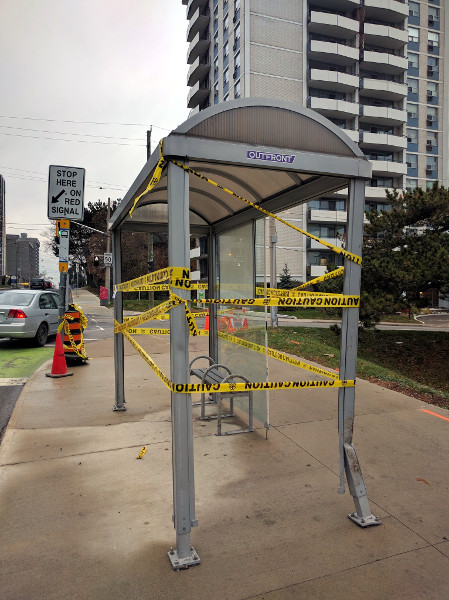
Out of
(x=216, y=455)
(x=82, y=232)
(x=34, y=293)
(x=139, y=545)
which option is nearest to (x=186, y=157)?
(x=139, y=545)

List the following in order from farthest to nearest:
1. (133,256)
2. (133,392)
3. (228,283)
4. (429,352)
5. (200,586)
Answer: (133,256) → (429,352) → (133,392) → (228,283) → (200,586)

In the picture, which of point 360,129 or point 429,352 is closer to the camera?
point 429,352

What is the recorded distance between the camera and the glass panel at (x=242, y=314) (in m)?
4.90

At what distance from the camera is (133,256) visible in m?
42.6

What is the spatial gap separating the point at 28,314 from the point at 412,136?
4616 centimetres

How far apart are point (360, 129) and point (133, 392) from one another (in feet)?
146

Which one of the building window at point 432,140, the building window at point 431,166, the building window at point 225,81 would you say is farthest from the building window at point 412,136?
the building window at point 225,81

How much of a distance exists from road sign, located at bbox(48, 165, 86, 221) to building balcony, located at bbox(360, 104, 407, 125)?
41.7 m

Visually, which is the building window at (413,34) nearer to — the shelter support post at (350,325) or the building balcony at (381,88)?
the building balcony at (381,88)

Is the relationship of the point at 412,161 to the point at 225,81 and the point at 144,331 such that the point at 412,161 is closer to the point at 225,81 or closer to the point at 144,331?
the point at 225,81

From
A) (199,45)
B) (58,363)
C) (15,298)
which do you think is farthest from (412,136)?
(58,363)

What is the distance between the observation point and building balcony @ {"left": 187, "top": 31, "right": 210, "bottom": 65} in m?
47.0

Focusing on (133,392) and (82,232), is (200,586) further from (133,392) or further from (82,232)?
(82,232)

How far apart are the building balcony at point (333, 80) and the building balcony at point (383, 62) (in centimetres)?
240
